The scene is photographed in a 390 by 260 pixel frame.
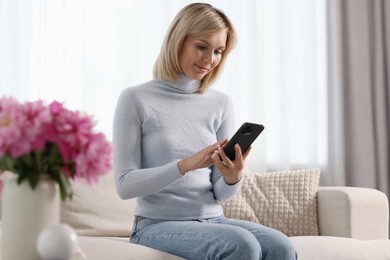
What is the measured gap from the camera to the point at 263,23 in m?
4.24

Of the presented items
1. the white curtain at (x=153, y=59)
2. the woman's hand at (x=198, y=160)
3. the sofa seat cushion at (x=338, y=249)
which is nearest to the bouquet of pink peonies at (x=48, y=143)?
the woman's hand at (x=198, y=160)

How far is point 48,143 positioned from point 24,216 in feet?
0.50

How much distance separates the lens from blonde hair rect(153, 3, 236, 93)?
246 centimetres

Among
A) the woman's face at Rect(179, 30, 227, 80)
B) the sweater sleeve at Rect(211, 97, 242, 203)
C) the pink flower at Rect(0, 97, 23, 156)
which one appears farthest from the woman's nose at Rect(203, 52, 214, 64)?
the pink flower at Rect(0, 97, 23, 156)

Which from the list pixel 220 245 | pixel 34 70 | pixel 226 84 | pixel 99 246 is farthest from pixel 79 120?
pixel 226 84

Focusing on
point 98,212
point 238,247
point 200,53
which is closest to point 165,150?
point 200,53

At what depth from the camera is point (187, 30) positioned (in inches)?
96.8

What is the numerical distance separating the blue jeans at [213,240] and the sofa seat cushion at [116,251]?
35mm

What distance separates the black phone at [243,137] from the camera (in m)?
2.21

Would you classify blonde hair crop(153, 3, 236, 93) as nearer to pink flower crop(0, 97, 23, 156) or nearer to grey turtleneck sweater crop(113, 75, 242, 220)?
grey turtleneck sweater crop(113, 75, 242, 220)

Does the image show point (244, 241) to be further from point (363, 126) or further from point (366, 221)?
point (363, 126)

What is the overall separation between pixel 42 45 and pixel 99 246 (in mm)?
1743

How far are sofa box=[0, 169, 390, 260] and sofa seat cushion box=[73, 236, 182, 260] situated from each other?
0.49 metres

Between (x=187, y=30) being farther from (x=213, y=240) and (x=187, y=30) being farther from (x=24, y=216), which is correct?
(x=24, y=216)
